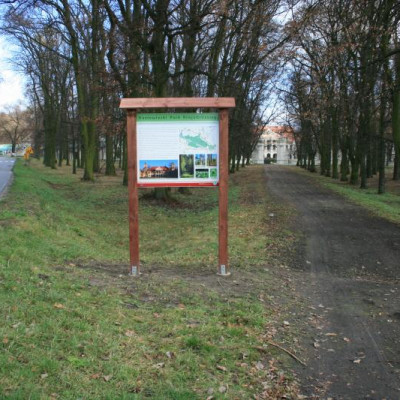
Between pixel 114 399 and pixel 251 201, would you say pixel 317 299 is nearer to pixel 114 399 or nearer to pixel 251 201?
pixel 114 399

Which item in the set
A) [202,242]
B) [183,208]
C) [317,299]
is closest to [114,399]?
[317,299]

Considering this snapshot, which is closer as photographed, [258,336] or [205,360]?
[205,360]

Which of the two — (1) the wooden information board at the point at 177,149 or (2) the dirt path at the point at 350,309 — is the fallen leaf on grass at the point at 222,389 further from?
(1) the wooden information board at the point at 177,149

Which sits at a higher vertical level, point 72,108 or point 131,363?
point 72,108

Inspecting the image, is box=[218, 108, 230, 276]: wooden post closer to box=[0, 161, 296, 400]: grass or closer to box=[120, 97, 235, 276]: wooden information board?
box=[120, 97, 235, 276]: wooden information board

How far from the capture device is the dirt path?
411 centimetres

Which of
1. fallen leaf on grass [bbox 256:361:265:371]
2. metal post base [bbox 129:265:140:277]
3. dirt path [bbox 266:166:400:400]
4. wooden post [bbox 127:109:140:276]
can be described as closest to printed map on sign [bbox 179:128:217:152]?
wooden post [bbox 127:109:140:276]

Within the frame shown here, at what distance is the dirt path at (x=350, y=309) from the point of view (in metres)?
4.11

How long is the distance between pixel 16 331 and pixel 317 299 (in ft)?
13.8

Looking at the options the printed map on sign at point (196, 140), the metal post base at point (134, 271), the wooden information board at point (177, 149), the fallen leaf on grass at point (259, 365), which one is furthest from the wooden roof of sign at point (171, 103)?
the fallen leaf on grass at point (259, 365)

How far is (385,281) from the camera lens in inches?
302

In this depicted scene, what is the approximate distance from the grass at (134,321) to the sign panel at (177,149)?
1.60 metres

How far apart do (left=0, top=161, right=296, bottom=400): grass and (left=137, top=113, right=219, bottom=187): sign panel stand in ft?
5.25

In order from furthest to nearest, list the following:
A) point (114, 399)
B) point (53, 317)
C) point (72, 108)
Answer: point (72, 108) → point (53, 317) → point (114, 399)
